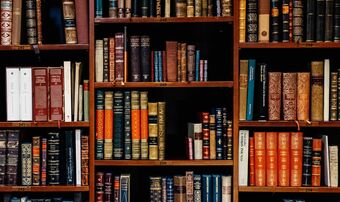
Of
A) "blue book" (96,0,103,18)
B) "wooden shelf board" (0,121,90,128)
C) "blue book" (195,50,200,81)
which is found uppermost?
"blue book" (96,0,103,18)

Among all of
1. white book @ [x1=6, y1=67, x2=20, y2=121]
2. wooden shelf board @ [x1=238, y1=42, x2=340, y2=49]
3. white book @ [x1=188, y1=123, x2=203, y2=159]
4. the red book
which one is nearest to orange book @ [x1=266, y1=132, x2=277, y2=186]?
white book @ [x1=188, y1=123, x2=203, y2=159]

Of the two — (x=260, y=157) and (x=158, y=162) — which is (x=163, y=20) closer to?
(x=158, y=162)

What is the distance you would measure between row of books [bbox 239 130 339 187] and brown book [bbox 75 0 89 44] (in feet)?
2.94

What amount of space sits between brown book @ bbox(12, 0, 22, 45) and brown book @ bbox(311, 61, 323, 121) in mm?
1443

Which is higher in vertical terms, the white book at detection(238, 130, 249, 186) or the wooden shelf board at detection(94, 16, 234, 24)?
the wooden shelf board at detection(94, 16, 234, 24)

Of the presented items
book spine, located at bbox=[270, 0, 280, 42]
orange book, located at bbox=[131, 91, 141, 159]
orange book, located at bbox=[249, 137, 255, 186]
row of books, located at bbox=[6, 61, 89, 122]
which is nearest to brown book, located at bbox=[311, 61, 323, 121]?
book spine, located at bbox=[270, 0, 280, 42]

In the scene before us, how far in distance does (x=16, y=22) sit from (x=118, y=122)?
697 mm

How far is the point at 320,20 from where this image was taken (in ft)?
6.67

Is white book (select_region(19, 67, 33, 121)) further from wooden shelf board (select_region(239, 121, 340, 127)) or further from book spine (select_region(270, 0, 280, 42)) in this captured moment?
book spine (select_region(270, 0, 280, 42))

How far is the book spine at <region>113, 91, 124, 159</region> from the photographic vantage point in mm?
2076

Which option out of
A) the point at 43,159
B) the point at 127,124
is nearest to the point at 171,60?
the point at 127,124

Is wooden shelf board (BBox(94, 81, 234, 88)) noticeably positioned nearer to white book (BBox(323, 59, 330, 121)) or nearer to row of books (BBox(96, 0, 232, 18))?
row of books (BBox(96, 0, 232, 18))

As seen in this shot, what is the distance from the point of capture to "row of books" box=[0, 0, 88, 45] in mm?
2057

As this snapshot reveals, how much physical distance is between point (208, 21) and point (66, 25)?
0.70 meters
